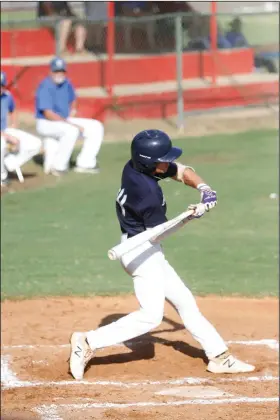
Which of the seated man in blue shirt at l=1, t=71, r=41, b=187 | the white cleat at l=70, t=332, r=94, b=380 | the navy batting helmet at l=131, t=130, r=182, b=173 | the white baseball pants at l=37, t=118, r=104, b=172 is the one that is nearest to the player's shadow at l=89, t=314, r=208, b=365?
the white cleat at l=70, t=332, r=94, b=380

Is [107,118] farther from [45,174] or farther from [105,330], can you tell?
[105,330]

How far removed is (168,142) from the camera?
23.9 feet

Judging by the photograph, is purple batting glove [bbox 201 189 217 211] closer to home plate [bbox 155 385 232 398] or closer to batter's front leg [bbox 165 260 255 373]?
batter's front leg [bbox 165 260 255 373]

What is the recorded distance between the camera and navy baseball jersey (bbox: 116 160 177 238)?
7.30 meters

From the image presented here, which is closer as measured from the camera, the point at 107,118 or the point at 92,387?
the point at 92,387

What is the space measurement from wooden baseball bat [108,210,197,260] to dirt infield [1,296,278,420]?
3.60ft

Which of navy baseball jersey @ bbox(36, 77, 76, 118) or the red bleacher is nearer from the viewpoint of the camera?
navy baseball jersey @ bbox(36, 77, 76, 118)

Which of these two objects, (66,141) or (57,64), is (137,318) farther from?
(57,64)

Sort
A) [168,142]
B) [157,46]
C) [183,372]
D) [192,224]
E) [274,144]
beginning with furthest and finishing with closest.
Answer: [157,46], [274,144], [192,224], [183,372], [168,142]

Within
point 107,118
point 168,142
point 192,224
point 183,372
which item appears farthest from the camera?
point 107,118

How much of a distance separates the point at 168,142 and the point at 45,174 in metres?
10.1

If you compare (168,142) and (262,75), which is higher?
(168,142)

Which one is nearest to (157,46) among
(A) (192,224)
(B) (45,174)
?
(B) (45,174)

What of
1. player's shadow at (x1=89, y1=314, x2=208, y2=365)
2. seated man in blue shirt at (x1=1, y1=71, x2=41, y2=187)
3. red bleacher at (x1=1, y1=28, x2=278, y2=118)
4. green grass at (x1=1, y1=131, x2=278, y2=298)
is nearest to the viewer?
player's shadow at (x1=89, y1=314, x2=208, y2=365)
